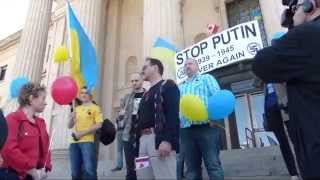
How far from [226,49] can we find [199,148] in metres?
5.14

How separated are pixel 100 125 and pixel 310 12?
11.8ft

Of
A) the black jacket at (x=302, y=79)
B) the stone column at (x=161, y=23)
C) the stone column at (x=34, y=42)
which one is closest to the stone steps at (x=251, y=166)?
the black jacket at (x=302, y=79)

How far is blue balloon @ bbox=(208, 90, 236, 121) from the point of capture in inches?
164

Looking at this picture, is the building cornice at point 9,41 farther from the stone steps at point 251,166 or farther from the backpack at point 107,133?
the backpack at point 107,133

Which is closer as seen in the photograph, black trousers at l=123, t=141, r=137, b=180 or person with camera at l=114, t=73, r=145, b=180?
black trousers at l=123, t=141, r=137, b=180

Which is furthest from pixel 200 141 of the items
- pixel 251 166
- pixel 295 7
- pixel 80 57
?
pixel 80 57

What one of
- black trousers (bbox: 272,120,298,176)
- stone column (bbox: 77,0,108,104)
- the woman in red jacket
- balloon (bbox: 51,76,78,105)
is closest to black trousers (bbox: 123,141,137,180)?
balloon (bbox: 51,76,78,105)

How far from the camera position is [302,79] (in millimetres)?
1777

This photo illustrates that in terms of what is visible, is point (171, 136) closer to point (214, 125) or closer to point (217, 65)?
point (214, 125)

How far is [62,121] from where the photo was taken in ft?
37.7

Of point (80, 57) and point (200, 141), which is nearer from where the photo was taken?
point (200, 141)

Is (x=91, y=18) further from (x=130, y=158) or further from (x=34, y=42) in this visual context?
(x=130, y=158)

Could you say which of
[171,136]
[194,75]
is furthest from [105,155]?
[171,136]

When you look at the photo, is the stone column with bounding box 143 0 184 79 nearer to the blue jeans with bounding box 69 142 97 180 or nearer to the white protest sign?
the white protest sign
